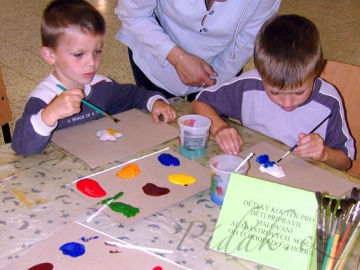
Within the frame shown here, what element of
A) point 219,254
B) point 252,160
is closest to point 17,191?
point 219,254

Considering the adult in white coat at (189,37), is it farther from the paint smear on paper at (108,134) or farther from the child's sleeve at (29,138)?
the child's sleeve at (29,138)

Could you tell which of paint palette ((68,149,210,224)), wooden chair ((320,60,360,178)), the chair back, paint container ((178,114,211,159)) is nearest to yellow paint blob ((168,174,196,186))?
paint palette ((68,149,210,224))

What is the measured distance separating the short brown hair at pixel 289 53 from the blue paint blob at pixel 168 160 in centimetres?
36

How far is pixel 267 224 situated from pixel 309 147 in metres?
0.36

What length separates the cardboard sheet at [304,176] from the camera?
0.97 m

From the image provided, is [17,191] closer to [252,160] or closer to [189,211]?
[189,211]

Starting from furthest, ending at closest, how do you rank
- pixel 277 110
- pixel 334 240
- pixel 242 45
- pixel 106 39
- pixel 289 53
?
pixel 106 39
pixel 242 45
pixel 277 110
pixel 289 53
pixel 334 240

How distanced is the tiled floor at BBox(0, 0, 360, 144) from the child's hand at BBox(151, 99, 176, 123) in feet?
4.03

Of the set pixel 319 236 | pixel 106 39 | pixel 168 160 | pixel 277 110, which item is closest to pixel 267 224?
pixel 319 236

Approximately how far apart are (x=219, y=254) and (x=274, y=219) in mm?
118

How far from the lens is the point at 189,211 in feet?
2.91

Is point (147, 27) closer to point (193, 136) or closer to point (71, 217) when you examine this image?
point (193, 136)

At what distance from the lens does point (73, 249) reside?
0.75 metres

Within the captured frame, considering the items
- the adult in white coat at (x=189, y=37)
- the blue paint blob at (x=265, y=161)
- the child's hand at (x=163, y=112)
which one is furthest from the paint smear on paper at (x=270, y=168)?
the adult in white coat at (x=189, y=37)
